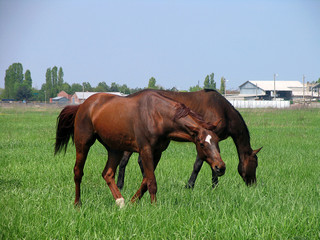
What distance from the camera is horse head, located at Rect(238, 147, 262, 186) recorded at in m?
7.48

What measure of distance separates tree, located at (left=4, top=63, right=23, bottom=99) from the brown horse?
111307 mm

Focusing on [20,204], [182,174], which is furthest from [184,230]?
[182,174]

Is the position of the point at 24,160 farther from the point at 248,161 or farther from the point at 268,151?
→ the point at 268,151

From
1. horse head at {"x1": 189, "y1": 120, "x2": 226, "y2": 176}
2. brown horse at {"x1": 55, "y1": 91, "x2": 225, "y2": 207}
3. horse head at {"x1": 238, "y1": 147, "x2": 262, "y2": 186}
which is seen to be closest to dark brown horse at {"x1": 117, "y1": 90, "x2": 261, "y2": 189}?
horse head at {"x1": 238, "y1": 147, "x2": 262, "y2": 186}

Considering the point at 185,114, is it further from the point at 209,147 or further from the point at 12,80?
the point at 12,80

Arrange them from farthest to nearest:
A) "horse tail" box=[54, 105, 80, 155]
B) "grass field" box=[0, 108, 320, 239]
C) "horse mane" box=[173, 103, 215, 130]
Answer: "horse tail" box=[54, 105, 80, 155] < "horse mane" box=[173, 103, 215, 130] < "grass field" box=[0, 108, 320, 239]

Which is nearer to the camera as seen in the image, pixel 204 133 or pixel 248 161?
pixel 204 133

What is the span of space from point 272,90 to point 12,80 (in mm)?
71465

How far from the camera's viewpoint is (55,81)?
5103 inches

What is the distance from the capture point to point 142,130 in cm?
554

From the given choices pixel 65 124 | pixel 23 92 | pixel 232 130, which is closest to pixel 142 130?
pixel 65 124

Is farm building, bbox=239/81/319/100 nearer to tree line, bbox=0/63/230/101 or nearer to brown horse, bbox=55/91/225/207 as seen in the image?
tree line, bbox=0/63/230/101

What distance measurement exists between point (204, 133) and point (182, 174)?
384cm

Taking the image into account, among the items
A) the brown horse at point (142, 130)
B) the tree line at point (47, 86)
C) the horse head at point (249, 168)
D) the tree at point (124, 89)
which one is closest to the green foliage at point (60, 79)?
the tree line at point (47, 86)
